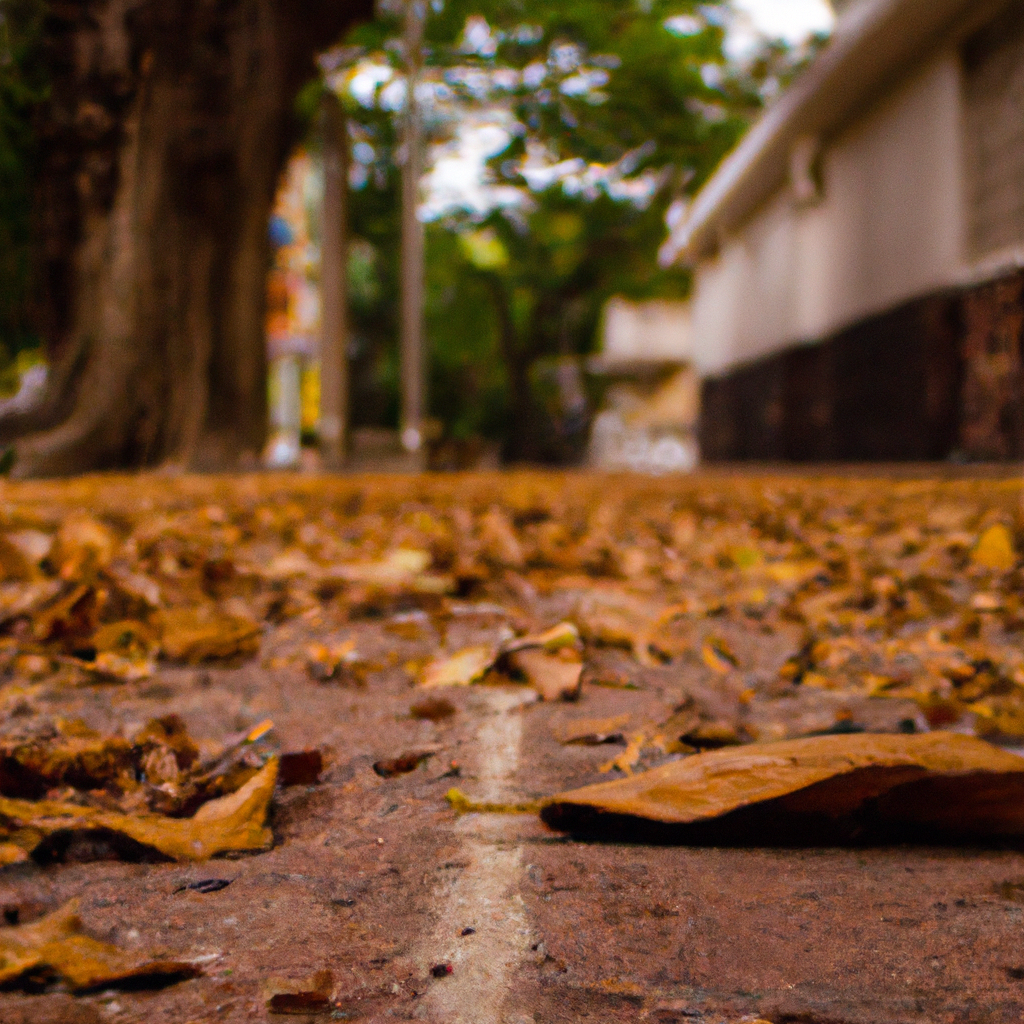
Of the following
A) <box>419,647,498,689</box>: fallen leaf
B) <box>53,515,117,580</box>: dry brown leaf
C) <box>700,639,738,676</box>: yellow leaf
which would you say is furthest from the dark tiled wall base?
<box>53,515,117,580</box>: dry brown leaf

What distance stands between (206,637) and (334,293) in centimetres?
512

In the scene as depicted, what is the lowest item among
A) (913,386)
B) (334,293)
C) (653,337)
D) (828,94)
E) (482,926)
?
(482,926)

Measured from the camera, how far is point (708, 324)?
14820 millimetres

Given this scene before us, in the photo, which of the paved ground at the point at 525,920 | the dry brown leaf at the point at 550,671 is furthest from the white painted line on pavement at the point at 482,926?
the dry brown leaf at the point at 550,671

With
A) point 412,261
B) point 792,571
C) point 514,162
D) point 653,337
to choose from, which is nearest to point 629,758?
point 792,571

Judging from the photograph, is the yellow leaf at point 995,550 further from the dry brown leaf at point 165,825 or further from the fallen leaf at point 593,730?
the dry brown leaf at point 165,825

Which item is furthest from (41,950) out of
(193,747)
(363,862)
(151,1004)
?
(193,747)

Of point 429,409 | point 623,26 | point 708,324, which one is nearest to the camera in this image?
point 623,26

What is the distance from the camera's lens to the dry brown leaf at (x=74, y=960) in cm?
62

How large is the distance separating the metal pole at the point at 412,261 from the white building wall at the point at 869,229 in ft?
12.4

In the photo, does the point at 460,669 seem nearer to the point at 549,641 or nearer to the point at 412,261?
the point at 549,641

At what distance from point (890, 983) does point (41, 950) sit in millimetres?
599

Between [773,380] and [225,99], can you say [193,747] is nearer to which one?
[225,99]

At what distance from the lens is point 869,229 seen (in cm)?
808
